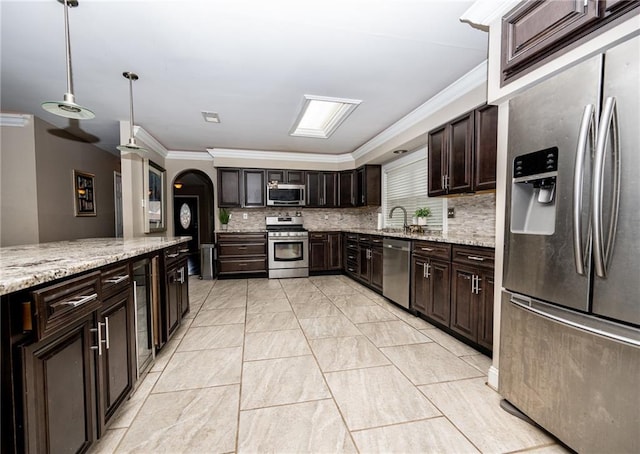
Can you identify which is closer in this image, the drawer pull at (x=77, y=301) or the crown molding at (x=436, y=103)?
the drawer pull at (x=77, y=301)

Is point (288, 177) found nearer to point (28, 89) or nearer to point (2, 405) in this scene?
point (28, 89)

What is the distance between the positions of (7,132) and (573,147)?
19.2 feet

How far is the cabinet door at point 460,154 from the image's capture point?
265 centimetres

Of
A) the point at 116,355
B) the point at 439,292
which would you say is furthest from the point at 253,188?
the point at 116,355

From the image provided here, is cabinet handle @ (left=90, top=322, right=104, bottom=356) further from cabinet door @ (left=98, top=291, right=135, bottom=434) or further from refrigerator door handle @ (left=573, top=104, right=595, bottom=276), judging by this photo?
refrigerator door handle @ (left=573, top=104, right=595, bottom=276)

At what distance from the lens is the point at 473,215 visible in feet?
10.5

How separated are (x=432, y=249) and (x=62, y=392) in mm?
2760

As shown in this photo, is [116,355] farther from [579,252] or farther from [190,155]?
[190,155]

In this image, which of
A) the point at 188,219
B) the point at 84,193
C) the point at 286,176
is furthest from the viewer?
the point at 188,219

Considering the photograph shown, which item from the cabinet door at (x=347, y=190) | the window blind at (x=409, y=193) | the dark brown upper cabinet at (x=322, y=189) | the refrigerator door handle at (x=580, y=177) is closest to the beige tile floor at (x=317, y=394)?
the refrigerator door handle at (x=580, y=177)

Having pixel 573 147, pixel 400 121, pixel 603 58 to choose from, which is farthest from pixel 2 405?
pixel 400 121

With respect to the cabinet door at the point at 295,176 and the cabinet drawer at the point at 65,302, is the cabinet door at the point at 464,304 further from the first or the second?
the cabinet door at the point at 295,176

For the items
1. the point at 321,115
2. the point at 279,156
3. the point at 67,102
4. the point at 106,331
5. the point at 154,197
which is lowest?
the point at 106,331

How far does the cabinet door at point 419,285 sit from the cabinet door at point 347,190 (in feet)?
8.74
